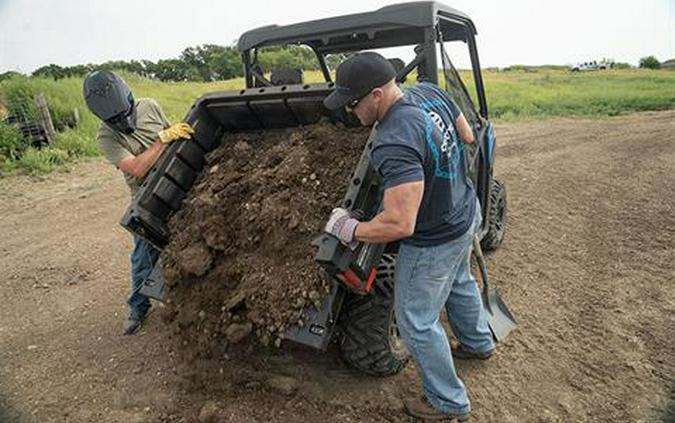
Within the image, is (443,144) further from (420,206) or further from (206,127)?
(206,127)

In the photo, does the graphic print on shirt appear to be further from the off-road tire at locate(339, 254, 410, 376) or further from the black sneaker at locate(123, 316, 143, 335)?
the black sneaker at locate(123, 316, 143, 335)

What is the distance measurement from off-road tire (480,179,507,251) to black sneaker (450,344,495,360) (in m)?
1.43

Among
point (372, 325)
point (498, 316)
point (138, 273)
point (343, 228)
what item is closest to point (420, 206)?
point (343, 228)

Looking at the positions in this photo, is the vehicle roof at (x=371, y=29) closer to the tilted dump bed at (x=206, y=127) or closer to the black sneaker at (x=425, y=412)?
the tilted dump bed at (x=206, y=127)

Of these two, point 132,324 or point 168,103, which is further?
point 168,103

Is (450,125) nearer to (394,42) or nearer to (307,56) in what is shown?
(394,42)

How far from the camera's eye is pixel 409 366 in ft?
10.3

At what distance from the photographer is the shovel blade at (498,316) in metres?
3.36

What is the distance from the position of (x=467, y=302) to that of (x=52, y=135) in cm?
997

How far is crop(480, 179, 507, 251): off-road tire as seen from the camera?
4539 millimetres

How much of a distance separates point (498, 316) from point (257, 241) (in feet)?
5.58

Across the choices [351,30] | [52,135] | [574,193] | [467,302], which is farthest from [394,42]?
[52,135]

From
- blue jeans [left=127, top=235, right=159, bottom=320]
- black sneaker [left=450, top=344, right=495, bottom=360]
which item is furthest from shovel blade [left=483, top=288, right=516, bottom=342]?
blue jeans [left=127, top=235, right=159, bottom=320]

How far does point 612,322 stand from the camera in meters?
3.45
